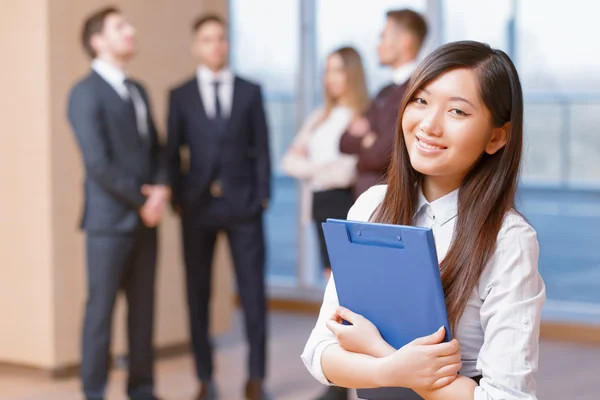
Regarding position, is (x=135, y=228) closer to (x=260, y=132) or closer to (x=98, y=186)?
(x=98, y=186)

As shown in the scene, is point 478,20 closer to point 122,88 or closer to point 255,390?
point 122,88

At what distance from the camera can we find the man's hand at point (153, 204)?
13.3 feet

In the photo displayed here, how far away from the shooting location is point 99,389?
4008 mm

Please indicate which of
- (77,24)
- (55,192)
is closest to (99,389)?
(55,192)

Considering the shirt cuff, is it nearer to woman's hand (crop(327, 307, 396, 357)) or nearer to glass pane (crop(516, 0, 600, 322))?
woman's hand (crop(327, 307, 396, 357))

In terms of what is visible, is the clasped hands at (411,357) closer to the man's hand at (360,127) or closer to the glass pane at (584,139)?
the man's hand at (360,127)

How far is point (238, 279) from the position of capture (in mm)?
4441

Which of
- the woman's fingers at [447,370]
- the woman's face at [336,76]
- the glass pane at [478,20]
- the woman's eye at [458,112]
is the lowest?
the woman's fingers at [447,370]

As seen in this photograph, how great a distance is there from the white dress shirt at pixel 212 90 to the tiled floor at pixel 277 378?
142cm

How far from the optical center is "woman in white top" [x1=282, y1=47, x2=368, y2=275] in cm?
441

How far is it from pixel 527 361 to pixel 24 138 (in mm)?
3956

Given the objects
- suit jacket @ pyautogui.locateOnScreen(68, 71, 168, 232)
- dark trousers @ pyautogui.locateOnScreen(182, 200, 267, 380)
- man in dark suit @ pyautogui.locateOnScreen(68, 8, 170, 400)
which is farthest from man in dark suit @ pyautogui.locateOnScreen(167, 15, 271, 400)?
suit jacket @ pyautogui.locateOnScreen(68, 71, 168, 232)

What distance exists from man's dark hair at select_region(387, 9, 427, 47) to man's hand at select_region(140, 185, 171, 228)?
1.31 metres

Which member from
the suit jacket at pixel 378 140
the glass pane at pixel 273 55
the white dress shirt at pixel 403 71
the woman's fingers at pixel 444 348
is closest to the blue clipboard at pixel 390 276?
the woman's fingers at pixel 444 348
